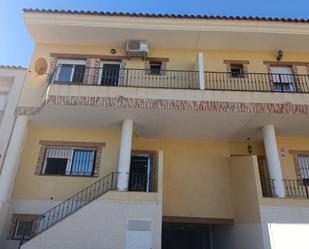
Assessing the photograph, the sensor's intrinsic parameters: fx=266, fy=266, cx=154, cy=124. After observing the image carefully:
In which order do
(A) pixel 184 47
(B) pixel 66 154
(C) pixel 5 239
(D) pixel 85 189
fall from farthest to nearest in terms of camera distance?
(A) pixel 184 47, (B) pixel 66 154, (D) pixel 85 189, (C) pixel 5 239

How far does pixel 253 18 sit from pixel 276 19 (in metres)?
0.97

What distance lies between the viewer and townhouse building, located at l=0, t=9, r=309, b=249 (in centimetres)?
890

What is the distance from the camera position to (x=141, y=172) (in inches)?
446

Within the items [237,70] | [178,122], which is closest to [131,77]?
[178,122]

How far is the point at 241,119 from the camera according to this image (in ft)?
32.9

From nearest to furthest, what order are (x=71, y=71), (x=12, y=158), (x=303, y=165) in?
(x=12, y=158), (x=303, y=165), (x=71, y=71)

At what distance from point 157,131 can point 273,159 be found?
4571 millimetres

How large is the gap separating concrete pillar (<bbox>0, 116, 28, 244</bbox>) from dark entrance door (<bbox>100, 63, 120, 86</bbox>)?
12.0ft

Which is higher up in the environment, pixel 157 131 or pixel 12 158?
pixel 157 131

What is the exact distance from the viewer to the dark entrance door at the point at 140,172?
10984 millimetres

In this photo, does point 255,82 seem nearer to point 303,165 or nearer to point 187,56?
point 187,56

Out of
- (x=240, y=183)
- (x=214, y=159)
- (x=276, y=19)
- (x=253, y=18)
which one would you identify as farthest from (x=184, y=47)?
(x=240, y=183)

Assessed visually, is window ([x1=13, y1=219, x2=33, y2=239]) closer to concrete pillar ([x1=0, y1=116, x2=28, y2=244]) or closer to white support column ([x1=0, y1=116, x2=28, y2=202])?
concrete pillar ([x1=0, y1=116, x2=28, y2=244])

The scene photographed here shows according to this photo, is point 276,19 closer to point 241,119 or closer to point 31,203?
point 241,119
